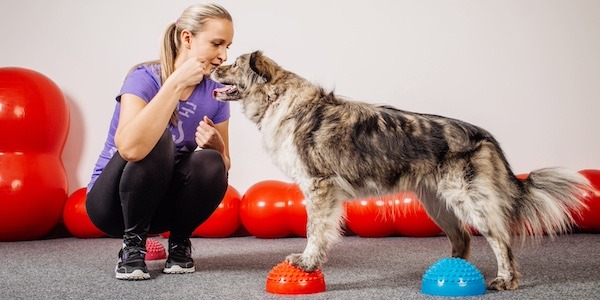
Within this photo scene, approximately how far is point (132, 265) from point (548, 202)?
5.87ft

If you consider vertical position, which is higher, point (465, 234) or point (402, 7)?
point (402, 7)

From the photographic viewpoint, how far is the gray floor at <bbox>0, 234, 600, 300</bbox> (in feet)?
8.31

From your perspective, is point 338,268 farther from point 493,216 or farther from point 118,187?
point 118,187

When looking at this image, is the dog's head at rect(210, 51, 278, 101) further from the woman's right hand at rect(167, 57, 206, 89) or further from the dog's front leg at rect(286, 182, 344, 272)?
the dog's front leg at rect(286, 182, 344, 272)

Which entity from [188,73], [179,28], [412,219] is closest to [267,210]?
[412,219]

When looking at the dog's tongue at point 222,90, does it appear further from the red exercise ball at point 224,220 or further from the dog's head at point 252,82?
the red exercise ball at point 224,220

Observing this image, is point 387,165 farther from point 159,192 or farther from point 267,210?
point 267,210

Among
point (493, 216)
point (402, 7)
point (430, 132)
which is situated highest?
point (402, 7)

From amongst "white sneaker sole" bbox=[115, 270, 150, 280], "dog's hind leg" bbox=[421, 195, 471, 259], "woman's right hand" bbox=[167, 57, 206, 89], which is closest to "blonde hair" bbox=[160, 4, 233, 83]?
"woman's right hand" bbox=[167, 57, 206, 89]

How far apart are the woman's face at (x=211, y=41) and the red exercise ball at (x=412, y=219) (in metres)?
1.89

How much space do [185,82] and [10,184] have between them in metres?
2.43

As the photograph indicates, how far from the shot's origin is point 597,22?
5.04 meters

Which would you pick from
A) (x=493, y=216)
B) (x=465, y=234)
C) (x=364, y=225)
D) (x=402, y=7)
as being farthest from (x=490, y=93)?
(x=493, y=216)

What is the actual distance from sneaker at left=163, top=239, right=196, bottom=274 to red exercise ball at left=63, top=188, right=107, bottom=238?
1.89m
